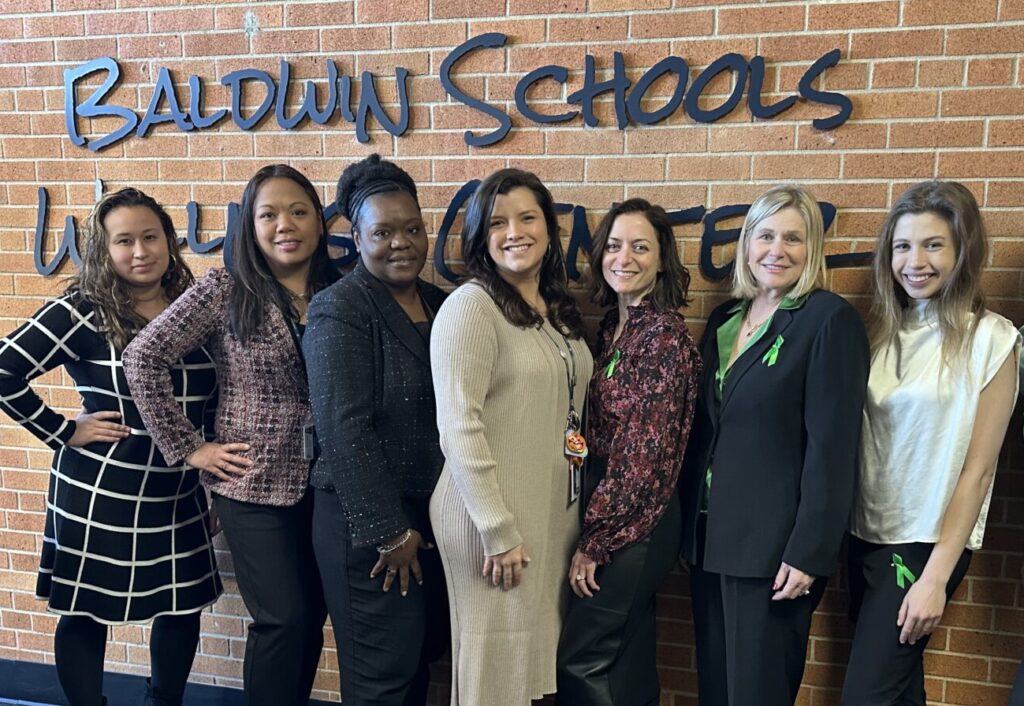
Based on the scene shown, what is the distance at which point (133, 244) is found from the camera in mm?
2258

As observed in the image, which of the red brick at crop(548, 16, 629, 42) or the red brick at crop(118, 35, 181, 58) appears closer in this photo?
the red brick at crop(548, 16, 629, 42)

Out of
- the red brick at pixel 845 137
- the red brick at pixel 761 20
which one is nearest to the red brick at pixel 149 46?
the red brick at pixel 761 20

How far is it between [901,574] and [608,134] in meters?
1.48

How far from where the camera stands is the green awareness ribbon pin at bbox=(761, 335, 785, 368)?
76.6 inches

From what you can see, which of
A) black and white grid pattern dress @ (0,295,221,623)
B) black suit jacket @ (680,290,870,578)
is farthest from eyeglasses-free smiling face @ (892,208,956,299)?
black and white grid pattern dress @ (0,295,221,623)

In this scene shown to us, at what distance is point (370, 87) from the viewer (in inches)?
99.2

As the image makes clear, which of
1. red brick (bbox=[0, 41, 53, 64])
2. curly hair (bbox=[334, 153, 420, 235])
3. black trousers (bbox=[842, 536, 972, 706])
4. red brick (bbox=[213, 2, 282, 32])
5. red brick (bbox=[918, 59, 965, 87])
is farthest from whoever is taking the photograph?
red brick (bbox=[0, 41, 53, 64])

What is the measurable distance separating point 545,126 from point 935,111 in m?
1.12

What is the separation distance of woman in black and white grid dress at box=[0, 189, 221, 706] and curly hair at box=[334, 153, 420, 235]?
0.61 metres

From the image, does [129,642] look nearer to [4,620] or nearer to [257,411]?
[4,620]

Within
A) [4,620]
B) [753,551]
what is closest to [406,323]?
[753,551]

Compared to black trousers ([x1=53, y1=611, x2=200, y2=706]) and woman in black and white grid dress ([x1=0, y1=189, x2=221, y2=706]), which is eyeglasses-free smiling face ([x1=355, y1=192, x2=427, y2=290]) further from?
black trousers ([x1=53, y1=611, x2=200, y2=706])

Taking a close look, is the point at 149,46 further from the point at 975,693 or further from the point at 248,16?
the point at 975,693

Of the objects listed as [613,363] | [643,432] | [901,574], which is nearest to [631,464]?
[643,432]
